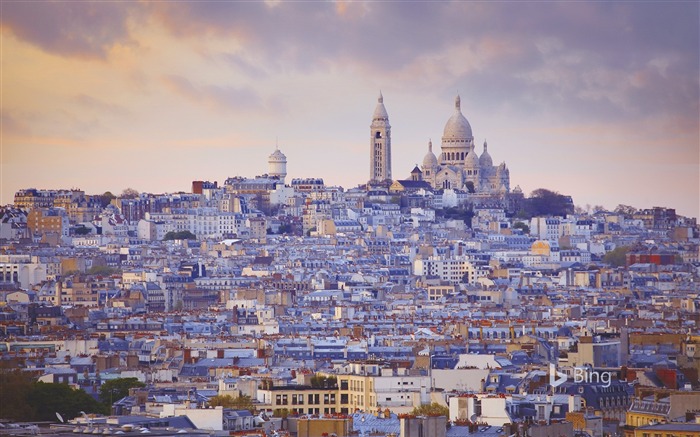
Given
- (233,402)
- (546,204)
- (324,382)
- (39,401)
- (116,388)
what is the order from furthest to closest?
1. (546,204)
2. (116,388)
3. (324,382)
4. (233,402)
5. (39,401)

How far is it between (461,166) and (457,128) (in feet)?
7.48

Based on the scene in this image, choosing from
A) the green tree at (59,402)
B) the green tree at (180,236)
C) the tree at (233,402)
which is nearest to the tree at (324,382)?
the tree at (233,402)

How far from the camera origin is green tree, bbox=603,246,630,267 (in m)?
117

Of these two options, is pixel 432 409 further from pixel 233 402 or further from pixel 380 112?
pixel 380 112

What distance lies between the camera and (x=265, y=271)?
4200 inches

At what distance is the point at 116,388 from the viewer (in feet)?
141

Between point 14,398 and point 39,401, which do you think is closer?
point 14,398

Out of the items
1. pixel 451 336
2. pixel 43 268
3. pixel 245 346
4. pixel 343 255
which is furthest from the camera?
pixel 343 255

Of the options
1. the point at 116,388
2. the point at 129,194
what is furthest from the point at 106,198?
the point at 116,388

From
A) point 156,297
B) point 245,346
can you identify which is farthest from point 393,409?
point 156,297

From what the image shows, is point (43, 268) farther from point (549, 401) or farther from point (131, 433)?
point (131, 433)

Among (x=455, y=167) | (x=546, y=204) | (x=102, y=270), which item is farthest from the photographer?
(x=455, y=167)

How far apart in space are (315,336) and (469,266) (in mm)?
41819

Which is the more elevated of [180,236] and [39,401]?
[180,236]
